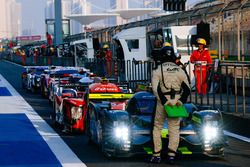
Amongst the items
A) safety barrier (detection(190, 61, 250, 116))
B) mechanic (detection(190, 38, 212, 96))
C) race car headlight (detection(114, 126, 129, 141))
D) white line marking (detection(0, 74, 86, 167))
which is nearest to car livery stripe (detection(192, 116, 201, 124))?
race car headlight (detection(114, 126, 129, 141))

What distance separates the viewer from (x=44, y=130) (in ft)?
47.9

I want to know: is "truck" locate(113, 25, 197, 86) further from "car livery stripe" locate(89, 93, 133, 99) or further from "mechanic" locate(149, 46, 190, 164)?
"mechanic" locate(149, 46, 190, 164)

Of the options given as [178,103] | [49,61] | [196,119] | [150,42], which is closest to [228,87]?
[196,119]

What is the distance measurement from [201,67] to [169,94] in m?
8.43

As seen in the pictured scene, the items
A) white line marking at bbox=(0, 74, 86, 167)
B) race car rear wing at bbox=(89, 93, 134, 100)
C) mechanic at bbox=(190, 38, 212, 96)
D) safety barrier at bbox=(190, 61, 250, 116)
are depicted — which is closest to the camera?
white line marking at bbox=(0, 74, 86, 167)

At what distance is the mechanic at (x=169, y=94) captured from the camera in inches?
388

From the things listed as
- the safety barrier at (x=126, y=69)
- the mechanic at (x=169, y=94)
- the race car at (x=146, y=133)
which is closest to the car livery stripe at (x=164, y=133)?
the race car at (x=146, y=133)

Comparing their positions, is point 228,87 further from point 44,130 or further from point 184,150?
point 184,150

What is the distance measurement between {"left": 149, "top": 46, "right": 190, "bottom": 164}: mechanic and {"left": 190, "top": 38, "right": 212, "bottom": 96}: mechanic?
7.57 meters

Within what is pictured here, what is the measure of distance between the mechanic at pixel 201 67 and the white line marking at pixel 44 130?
405 centimetres

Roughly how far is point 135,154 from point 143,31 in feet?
75.6

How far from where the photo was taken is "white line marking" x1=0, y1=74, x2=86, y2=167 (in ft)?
34.9

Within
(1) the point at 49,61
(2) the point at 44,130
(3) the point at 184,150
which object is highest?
(3) the point at 184,150

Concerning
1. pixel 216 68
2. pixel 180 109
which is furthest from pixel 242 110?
pixel 180 109
